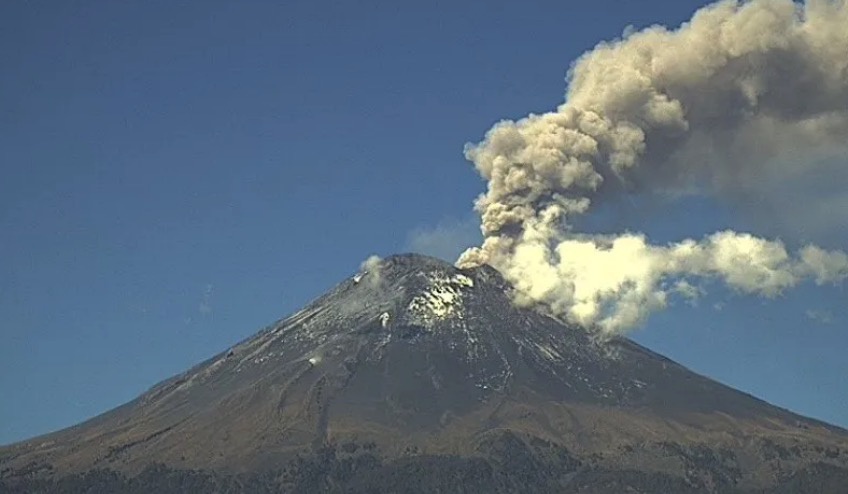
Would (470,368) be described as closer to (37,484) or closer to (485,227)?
(485,227)

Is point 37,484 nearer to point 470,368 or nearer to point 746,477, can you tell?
point 470,368

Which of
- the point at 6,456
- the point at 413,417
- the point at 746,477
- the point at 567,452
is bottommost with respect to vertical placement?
the point at 746,477

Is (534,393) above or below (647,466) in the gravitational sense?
above

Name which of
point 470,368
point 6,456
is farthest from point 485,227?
point 6,456

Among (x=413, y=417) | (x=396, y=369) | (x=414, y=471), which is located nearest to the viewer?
(x=414, y=471)

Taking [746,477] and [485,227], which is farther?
[485,227]

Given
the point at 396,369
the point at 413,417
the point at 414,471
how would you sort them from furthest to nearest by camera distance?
1. the point at 396,369
2. the point at 413,417
3. the point at 414,471
